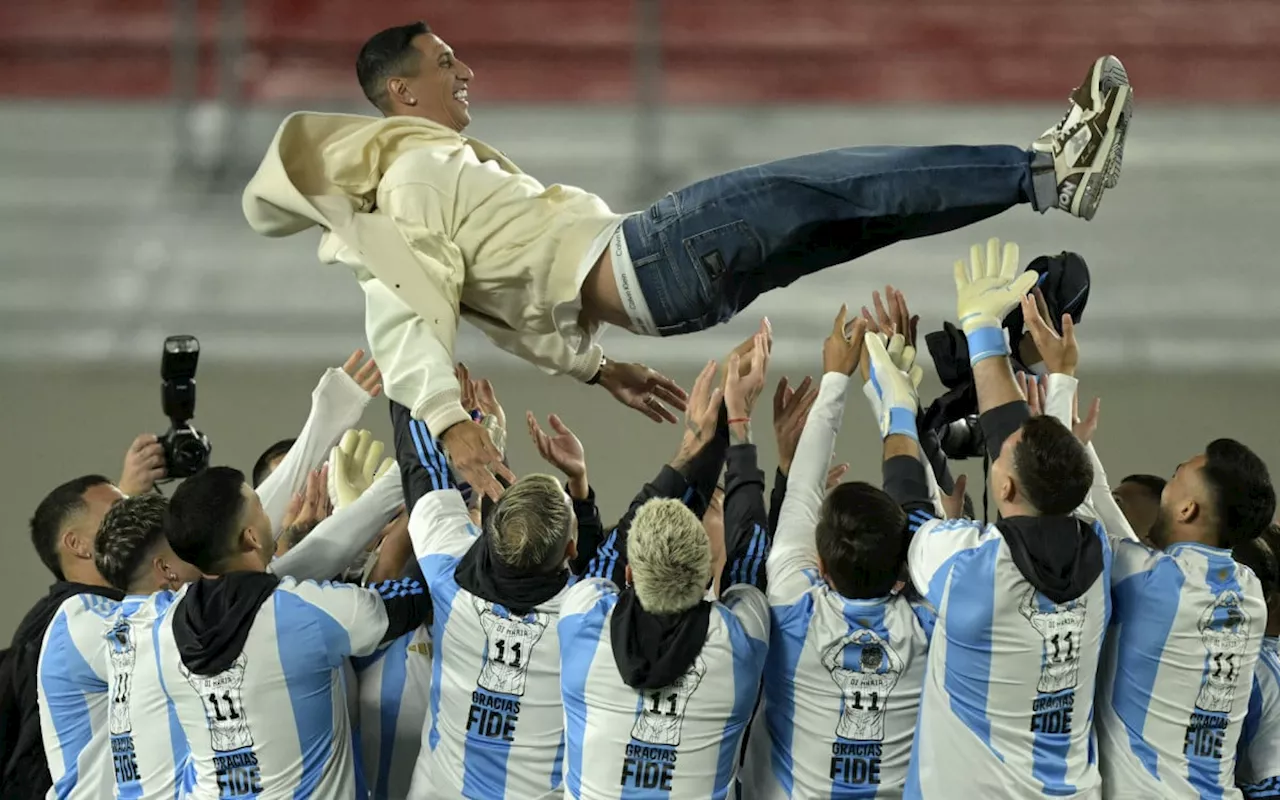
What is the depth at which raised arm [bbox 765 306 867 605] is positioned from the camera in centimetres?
263

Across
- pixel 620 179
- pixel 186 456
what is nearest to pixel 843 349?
pixel 186 456

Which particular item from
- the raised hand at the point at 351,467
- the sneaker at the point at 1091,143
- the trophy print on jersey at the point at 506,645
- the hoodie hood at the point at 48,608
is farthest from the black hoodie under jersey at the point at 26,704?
the sneaker at the point at 1091,143

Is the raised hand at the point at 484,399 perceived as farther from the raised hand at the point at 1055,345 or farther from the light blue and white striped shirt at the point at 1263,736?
the light blue and white striped shirt at the point at 1263,736

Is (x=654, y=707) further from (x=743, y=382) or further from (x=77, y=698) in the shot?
(x=77, y=698)

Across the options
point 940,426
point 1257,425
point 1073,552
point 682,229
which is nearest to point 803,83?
point 1257,425

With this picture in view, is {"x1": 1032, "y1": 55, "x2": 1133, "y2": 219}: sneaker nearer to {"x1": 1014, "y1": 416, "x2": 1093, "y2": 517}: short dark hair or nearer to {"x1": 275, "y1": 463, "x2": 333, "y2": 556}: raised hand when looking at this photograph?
{"x1": 1014, "y1": 416, "x2": 1093, "y2": 517}: short dark hair

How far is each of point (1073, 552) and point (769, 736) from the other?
0.65 meters

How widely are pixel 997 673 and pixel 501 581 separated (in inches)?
33.1

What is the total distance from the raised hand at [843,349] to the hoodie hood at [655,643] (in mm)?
656

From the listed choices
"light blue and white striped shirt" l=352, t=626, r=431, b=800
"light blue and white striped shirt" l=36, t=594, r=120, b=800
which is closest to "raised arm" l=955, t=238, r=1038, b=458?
"light blue and white striped shirt" l=352, t=626, r=431, b=800

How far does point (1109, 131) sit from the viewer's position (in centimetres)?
251

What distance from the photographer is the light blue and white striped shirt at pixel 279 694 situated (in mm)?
2609

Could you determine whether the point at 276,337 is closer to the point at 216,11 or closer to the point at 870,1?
the point at 216,11

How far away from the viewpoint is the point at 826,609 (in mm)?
2576
